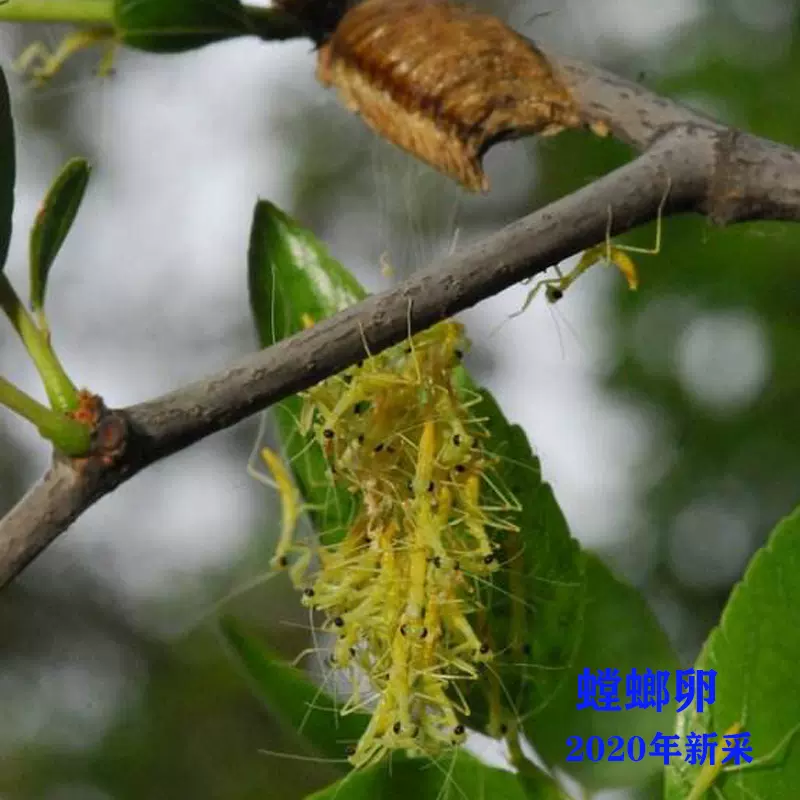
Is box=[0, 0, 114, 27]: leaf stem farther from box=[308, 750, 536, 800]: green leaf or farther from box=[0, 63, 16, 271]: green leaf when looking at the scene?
box=[308, 750, 536, 800]: green leaf

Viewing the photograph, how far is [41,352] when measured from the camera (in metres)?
0.26

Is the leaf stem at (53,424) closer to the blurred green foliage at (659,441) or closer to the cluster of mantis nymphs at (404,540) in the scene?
the cluster of mantis nymphs at (404,540)

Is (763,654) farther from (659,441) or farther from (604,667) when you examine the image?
(659,441)

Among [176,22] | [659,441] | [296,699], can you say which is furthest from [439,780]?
[659,441]

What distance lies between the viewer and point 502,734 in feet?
1.08

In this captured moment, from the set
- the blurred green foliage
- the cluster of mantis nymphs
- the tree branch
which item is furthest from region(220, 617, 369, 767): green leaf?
the blurred green foliage

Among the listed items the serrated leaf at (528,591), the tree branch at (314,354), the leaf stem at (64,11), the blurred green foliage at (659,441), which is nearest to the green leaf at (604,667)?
the serrated leaf at (528,591)

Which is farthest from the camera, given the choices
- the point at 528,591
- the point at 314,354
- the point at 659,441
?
the point at 659,441

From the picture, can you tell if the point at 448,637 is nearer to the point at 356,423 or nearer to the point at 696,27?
the point at 356,423

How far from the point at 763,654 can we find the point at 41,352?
8.4 inches

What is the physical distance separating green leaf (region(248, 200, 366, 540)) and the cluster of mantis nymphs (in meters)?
0.03

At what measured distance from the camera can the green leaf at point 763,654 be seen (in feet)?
1.01

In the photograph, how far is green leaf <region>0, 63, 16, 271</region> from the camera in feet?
0.90

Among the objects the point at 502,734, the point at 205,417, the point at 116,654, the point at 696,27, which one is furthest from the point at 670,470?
the point at 205,417
